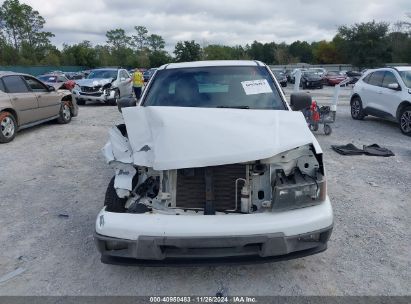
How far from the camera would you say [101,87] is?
1571 centimetres

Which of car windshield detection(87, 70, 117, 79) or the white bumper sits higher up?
car windshield detection(87, 70, 117, 79)

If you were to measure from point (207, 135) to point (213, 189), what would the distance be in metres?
0.46

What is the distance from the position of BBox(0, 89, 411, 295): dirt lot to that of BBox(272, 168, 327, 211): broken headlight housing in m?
0.72

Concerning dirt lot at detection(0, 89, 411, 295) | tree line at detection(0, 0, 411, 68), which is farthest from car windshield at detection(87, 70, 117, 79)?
tree line at detection(0, 0, 411, 68)

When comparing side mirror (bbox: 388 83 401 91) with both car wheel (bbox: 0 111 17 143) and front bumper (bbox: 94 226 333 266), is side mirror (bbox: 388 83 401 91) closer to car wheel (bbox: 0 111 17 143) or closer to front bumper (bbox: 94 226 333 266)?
front bumper (bbox: 94 226 333 266)

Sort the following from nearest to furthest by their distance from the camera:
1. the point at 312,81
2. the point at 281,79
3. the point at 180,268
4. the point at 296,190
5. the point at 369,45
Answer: the point at 296,190
the point at 180,268
the point at 281,79
the point at 312,81
the point at 369,45

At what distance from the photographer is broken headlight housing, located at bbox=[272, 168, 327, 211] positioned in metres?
2.82

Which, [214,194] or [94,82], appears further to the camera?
[94,82]

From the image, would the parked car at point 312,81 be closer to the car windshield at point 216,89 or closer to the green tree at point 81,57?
the car windshield at point 216,89

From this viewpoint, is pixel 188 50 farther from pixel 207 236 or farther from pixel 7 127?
pixel 207 236

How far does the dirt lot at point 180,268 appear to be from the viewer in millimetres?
3039

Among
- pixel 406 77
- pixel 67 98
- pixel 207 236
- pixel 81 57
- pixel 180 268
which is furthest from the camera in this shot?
pixel 81 57

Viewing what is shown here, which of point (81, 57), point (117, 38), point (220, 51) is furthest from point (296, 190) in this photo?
point (117, 38)

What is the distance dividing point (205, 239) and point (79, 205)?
8.88 feet
